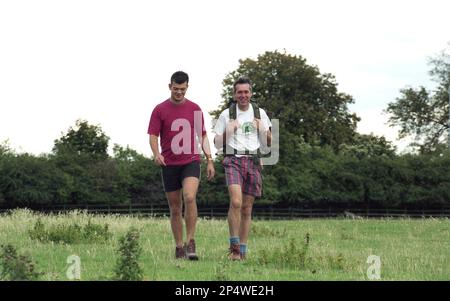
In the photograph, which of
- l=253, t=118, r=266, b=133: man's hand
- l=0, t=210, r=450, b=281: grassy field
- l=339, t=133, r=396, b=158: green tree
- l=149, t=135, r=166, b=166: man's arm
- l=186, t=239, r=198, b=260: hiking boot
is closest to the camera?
l=0, t=210, r=450, b=281: grassy field

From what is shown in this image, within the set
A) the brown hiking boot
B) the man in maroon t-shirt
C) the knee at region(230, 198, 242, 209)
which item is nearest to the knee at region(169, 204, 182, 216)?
the man in maroon t-shirt

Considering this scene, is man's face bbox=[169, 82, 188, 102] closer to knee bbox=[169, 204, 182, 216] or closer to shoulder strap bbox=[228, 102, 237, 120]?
shoulder strap bbox=[228, 102, 237, 120]

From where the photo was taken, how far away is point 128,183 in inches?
2040

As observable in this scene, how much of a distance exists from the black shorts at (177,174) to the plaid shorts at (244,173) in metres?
0.43

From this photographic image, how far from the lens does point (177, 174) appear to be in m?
11.1

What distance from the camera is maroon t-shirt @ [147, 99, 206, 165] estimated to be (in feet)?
35.8

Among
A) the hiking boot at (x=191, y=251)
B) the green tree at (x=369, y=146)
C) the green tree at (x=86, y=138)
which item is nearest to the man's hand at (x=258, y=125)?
the hiking boot at (x=191, y=251)

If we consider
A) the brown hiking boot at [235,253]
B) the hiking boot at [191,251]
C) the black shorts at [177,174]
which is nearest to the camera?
the hiking boot at [191,251]

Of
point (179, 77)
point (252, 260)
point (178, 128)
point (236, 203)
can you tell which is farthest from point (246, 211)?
point (179, 77)

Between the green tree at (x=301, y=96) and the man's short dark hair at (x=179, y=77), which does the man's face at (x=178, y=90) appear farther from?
the green tree at (x=301, y=96)

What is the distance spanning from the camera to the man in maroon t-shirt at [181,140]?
10.9 meters

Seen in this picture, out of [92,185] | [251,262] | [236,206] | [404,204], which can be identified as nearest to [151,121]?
[236,206]

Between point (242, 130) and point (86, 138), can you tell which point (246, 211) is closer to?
point (242, 130)
